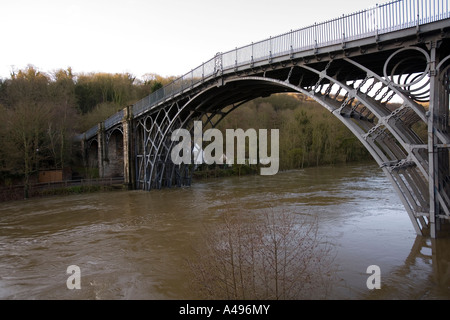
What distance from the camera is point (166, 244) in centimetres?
959

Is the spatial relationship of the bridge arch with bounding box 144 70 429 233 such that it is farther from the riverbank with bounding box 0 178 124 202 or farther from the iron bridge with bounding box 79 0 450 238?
the riverbank with bounding box 0 178 124 202

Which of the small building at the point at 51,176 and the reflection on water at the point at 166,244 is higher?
the small building at the point at 51,176

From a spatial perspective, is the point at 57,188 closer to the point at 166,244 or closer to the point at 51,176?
the point at 51,176

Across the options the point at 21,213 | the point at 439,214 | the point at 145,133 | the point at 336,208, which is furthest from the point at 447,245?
the point at 145,133

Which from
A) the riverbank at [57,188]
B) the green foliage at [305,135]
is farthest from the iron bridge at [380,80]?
the green foliage at [305,135]

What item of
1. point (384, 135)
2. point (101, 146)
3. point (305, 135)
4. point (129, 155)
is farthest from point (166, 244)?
point (305, 135)

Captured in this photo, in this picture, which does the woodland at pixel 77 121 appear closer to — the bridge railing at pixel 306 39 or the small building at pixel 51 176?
the small building at pixel 51 176

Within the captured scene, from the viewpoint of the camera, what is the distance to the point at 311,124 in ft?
142

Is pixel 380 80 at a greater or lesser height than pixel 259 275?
greater

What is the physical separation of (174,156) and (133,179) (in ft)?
12.6

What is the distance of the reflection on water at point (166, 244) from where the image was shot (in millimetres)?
6348

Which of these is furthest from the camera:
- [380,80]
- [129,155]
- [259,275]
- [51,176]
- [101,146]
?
[101,146]
